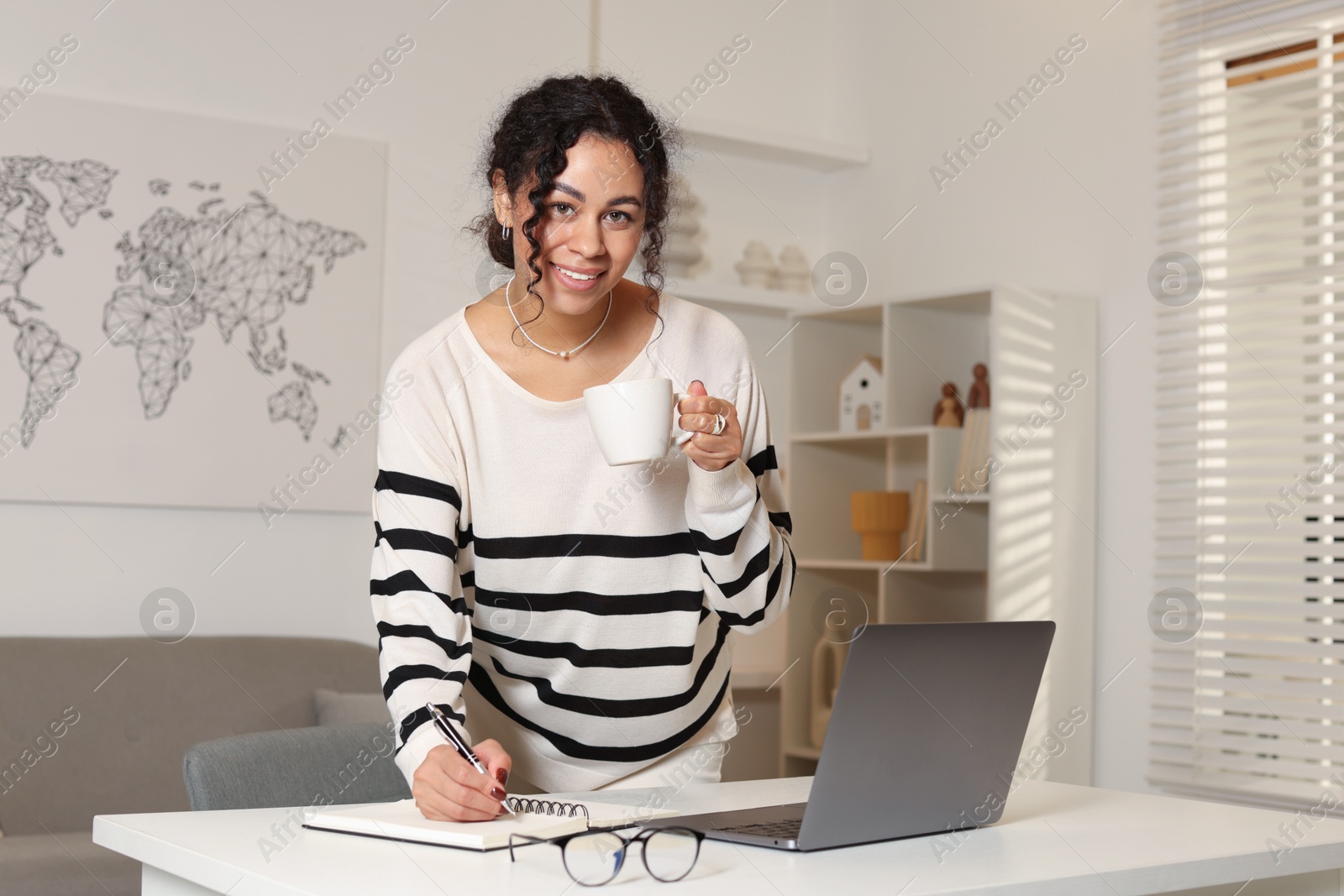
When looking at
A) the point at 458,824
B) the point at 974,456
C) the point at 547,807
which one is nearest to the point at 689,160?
the point at 974,456

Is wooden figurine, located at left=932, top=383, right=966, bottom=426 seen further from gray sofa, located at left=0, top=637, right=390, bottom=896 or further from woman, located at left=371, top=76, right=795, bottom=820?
woman, located at left=371, top=76, right=795, bottom=820

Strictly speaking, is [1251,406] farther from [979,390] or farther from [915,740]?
[915,740]

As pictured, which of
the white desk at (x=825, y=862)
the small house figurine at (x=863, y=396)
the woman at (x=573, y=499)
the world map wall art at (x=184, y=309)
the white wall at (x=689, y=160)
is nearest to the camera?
the white desk at (x=825, y=862)

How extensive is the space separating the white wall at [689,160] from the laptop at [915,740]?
2324 millimetres

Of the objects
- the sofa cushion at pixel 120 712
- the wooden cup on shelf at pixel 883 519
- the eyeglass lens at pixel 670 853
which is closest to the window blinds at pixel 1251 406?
the wooden cup on shelf at pixel 883 519

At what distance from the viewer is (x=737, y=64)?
4.52m

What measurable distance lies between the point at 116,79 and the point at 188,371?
2.56ft

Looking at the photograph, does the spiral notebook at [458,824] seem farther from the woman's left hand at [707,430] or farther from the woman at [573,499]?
the woman's left hand at [707,430]

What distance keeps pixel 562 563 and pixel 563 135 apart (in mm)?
475

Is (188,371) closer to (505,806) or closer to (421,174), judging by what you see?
(421,174)

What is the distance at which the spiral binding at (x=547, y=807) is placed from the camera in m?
1.18

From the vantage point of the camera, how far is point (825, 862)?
102cm

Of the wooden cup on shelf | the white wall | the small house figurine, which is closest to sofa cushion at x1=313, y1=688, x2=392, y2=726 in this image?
the white wall

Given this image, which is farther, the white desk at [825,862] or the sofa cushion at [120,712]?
the sofa cushion at [120,712]
